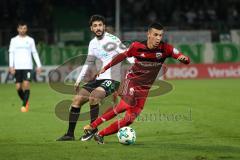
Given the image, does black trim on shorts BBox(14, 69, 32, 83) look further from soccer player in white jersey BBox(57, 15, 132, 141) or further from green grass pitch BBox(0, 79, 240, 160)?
soccer player in white jersey BBox(57, 15, 132, 141)

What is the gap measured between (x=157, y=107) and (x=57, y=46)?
15361 mm

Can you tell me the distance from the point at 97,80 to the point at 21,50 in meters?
6.32

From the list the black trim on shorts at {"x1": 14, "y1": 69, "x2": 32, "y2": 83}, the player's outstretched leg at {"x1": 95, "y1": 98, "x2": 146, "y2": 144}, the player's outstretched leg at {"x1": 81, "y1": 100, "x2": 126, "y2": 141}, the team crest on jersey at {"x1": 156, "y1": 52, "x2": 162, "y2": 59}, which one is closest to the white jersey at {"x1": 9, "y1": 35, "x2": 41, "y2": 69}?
the black trim on shorts at {"x1": 14, "y1": 69, "x2": 32, "y2": 83}

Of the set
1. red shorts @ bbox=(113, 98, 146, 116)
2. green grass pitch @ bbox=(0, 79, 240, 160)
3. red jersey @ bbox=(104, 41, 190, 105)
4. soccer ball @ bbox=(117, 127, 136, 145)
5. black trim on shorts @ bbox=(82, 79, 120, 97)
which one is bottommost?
green grass pitch @ bbox=(0, 79, 240, 160)

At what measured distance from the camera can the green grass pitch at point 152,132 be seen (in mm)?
9000

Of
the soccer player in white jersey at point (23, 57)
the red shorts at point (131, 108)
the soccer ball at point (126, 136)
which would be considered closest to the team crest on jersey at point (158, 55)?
the red shorts at point (131, 108)

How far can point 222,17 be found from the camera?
3788 centimetres

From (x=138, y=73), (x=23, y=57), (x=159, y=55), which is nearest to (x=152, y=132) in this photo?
(x=138, y=73)

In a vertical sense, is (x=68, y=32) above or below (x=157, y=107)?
above

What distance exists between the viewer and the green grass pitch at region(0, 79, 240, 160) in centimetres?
900

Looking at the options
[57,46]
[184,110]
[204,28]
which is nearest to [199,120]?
[184,110]

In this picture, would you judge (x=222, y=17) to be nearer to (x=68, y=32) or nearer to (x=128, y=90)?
(x=68, y=32)

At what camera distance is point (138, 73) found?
1034cm

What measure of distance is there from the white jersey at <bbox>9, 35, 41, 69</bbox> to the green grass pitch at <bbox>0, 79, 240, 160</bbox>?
127 centimetres
